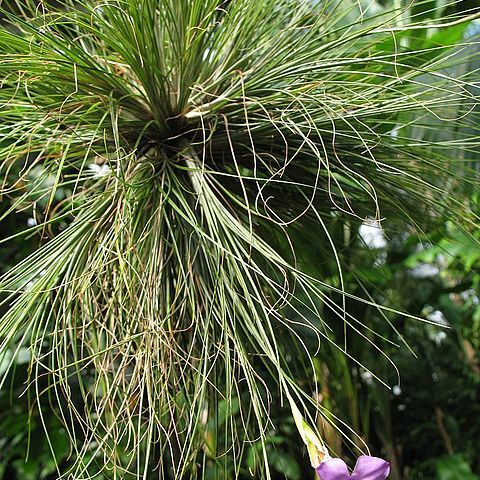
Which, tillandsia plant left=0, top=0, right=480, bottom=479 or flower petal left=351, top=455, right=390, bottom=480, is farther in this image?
tillandsia plant left=0, top=0, right=480, bottom=479

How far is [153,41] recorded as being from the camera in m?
0.50

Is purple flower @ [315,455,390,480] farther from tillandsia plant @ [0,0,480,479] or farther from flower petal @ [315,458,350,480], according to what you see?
tillandsia plant @ [0,0,480,479]

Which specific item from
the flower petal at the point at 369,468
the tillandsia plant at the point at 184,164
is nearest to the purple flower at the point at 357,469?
the flower petal at the point at 369,468

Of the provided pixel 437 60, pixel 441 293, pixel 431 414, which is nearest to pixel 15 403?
pixel 437 60

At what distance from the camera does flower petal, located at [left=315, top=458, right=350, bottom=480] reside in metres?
0.33

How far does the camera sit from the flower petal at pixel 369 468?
0.33 m

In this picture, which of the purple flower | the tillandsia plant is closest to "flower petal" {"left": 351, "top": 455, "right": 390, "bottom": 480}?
the purple flower

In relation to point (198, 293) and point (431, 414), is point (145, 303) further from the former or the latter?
point (431, 414)

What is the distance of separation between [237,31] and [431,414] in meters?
1.78

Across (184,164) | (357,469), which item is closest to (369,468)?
(357,469)

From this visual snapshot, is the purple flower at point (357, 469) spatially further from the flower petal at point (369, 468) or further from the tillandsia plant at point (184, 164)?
the tillandsia plant at point (184, 164)

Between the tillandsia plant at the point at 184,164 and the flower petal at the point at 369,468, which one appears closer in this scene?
the flower petal at the point at 369,468

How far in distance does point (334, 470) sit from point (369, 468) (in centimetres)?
2

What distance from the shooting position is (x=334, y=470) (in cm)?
33
